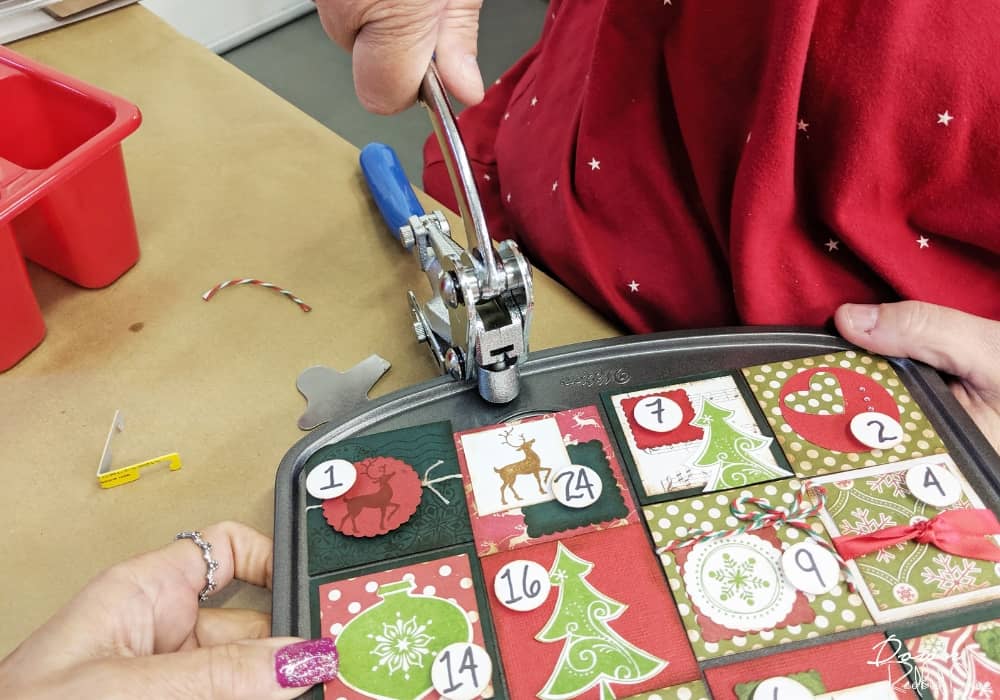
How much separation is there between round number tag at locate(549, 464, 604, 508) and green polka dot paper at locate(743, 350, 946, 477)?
0.11 m

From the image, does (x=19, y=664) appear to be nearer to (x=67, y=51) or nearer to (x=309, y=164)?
(x=309, y=164)

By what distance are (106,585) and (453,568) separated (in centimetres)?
18

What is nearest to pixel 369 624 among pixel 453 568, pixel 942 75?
pixel 453 568

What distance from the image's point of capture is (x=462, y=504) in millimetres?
451

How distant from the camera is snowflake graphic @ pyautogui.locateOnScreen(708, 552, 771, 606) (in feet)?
1.34

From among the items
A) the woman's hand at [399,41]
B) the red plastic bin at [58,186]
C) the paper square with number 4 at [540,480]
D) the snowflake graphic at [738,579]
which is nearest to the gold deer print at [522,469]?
the paper square with number 4 at [540,480]

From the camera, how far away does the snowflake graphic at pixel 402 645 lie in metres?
0.39

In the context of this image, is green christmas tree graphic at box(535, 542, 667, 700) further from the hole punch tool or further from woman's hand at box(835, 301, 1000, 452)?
woman's hand at box(835, 301, 1000, 452)

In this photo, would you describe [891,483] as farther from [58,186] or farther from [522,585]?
[58,186]

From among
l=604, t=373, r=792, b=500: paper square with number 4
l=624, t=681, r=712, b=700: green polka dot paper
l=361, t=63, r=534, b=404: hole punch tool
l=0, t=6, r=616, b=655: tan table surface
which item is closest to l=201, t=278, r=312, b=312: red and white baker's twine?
l=0, t=6, r=616, b=655: tan table surface

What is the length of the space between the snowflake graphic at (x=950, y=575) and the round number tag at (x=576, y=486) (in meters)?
0.17

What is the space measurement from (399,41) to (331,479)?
24cm

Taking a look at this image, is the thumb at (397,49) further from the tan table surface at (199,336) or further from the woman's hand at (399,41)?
the tan table surface at (199,336)

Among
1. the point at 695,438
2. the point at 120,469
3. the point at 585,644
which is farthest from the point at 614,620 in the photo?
the point at 120,469
